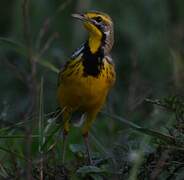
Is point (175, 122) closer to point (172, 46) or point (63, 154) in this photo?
point (63, 154)

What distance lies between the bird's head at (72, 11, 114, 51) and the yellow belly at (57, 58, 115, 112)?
0.22 meters

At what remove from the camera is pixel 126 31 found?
419 inches

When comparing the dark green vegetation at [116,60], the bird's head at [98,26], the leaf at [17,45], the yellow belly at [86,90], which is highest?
the leaf at [17,45]

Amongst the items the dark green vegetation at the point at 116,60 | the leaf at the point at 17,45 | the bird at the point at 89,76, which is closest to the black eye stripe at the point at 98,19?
the bird at the point at 89,76

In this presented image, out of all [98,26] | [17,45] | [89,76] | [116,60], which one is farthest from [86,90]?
[116,60]

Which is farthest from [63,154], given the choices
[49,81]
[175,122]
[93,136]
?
[49,81]

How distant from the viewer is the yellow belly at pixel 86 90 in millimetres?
6820

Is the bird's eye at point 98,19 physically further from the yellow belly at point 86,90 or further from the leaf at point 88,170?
the leaf at point 88,170

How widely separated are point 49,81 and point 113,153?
4268mm

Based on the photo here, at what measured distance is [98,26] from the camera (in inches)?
278

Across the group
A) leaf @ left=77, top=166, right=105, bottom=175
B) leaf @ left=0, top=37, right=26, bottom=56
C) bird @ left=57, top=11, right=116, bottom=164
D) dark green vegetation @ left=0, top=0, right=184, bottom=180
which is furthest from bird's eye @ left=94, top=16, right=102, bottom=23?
leaf @ left=77, top=166, right=105, bottom=175

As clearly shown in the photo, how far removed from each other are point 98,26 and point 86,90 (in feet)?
1.75

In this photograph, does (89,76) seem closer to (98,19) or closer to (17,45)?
(98,19)

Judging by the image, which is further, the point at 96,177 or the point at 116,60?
the point at 116,60
